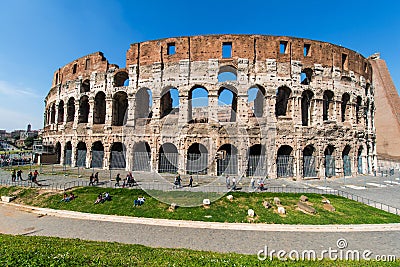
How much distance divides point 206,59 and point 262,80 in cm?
596

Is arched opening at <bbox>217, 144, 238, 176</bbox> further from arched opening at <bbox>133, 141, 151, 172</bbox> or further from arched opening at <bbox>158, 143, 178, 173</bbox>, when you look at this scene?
arched opening at <bbox>133, 141, 151, 172</bbox>

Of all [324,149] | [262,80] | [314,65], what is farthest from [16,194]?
[314,65]

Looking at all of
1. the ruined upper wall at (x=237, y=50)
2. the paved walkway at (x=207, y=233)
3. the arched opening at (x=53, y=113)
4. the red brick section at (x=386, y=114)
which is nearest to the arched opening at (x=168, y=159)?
the ruined upper wall at (x=237, y=50)

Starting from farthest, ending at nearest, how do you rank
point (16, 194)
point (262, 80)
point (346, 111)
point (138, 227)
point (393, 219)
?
1. point (346, 111)
2. point (262, 80)
3. point (16, 194)
4. point (393, 219)
5. point (138, 227)

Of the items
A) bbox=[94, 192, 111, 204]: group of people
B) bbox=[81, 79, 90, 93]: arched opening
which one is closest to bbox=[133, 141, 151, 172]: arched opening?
bbox=[94, 192, 111, 204]: group of people

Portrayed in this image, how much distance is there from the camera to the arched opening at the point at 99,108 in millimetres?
25141

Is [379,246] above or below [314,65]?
below

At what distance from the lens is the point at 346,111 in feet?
80.9

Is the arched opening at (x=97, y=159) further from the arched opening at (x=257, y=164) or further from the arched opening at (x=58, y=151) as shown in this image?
the arched opening at (x=257, y=164)

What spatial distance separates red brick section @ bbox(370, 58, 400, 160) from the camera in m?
35.6

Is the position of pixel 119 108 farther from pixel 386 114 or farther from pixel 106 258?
pixel 386 114

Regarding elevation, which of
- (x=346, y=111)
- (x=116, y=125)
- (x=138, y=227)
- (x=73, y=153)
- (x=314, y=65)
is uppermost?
(x=314, y=65)

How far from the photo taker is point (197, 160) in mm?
21312

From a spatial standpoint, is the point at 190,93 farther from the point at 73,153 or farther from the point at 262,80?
the point at 73,153
